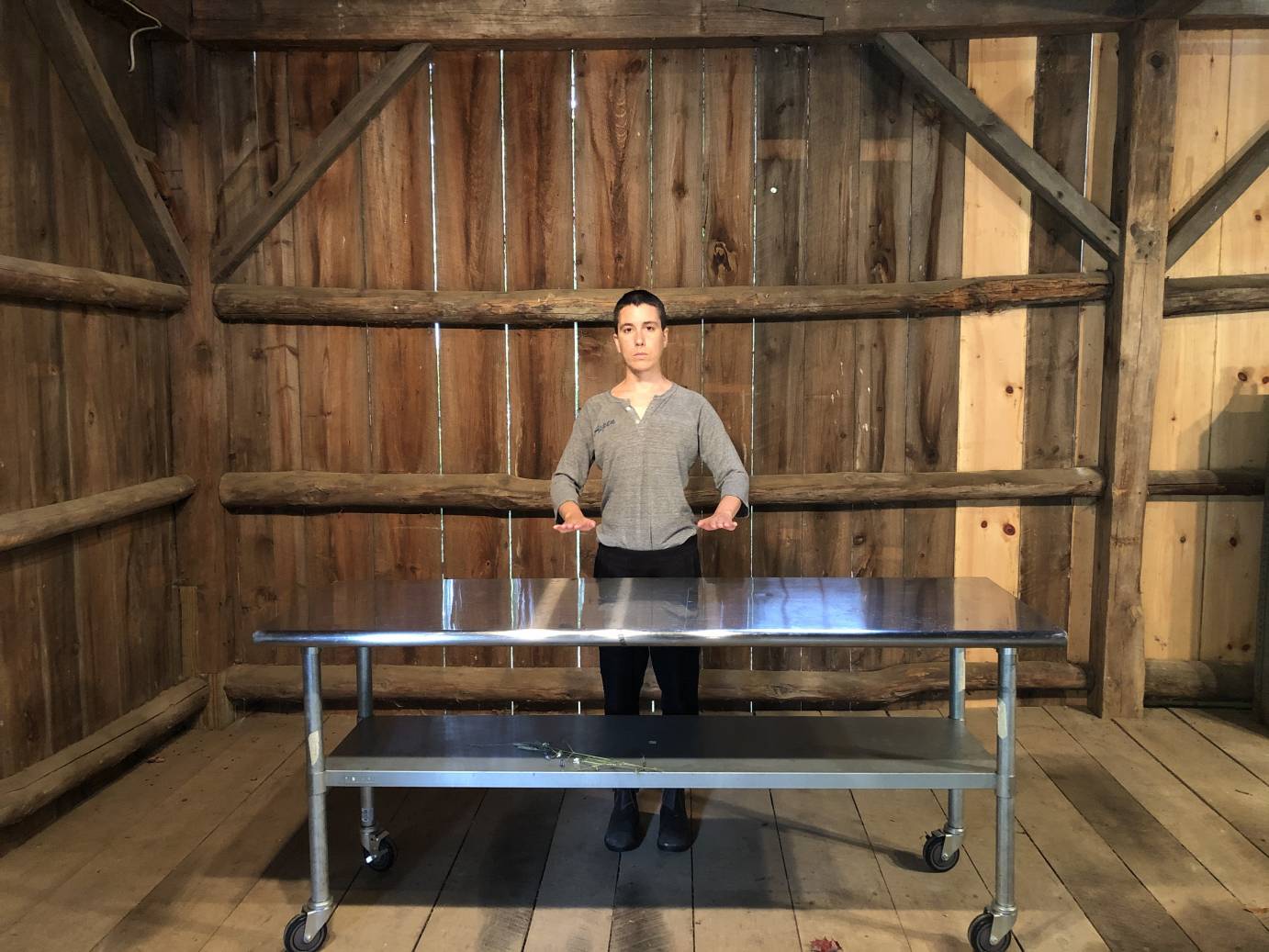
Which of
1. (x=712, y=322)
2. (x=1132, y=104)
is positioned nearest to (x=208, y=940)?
(x=712, y=322)

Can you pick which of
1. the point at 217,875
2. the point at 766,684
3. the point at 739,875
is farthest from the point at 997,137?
the point at 217,875

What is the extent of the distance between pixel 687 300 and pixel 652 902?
237cm

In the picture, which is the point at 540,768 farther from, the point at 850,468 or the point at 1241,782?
the point at 1241,782

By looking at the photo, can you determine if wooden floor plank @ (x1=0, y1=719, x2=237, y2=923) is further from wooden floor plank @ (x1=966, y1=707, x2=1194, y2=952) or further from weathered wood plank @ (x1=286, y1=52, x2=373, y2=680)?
wooden floor plank @ (x1=966, y1=707, x2=1194, y2=952)

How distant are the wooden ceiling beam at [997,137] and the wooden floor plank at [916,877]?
2.37 meters

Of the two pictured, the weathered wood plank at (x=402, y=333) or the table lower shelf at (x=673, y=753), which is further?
the weathered wood plank at (x=402, y=333)

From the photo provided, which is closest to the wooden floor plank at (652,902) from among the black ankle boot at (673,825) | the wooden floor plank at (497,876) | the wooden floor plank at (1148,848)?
the black ankle boot at (673,825)

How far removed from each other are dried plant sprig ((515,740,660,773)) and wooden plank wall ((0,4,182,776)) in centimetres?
178

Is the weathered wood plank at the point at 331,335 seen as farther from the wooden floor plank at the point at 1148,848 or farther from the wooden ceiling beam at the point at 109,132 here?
the wooden floor plank at the point at 1148,848

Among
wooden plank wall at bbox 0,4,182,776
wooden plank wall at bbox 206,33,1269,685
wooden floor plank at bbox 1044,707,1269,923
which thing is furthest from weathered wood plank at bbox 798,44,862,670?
wooden plank wall at bbox 0,4,182,776

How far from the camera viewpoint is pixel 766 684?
443cm

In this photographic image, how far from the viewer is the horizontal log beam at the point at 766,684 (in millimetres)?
4418

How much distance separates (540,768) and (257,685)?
7.60ft

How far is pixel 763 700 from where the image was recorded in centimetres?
443
